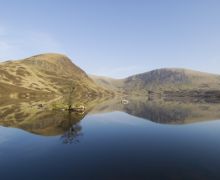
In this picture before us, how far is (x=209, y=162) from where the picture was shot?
1823 inches

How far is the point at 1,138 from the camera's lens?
66.1 m

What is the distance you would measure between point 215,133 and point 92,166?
5024 centimetres

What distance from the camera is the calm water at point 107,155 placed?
39.7 m

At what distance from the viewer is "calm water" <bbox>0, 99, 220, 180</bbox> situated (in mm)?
39719

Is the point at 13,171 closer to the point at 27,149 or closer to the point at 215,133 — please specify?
the point at 27,149

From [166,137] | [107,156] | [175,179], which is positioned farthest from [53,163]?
[166,137]

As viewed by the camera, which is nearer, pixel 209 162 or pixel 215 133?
pixel 209 162

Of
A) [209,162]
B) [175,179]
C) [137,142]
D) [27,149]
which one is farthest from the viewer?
[137,142]

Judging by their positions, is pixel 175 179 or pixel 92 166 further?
pixel 92 166

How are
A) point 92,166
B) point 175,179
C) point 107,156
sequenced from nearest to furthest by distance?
point 175,179 → point 92,166 → point 107,156

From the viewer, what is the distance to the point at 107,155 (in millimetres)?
50562

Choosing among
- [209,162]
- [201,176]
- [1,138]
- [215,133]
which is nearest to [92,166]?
[201,176]

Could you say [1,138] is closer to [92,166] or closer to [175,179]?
[92,166]

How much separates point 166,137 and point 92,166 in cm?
3389
